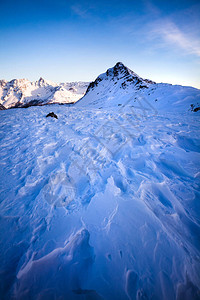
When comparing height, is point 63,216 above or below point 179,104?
below

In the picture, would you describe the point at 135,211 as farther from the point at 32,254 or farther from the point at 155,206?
the point at 32,254

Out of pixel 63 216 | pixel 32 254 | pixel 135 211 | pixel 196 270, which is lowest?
pixel 32 254

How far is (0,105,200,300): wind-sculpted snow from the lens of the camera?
140 centimetres

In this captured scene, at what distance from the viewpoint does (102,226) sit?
190cm

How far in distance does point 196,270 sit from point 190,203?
1.05m

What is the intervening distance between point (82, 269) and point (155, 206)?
1545mm

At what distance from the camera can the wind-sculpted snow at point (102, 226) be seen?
1.40 m

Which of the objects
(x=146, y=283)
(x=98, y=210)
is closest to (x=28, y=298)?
(x=98, y=210)

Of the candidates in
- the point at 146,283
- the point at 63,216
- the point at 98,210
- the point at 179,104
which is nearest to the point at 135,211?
the point at 98,210

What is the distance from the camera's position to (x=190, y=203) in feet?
7.19

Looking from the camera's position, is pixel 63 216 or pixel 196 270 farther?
pixel 63 216

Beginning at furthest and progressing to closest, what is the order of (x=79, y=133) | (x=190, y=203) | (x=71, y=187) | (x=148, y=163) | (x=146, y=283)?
1. (x=79, y=133)
2. (x=148, y=163)
3. (x=71, y=187)
4. (x=190, y=203)
5. (x=146, y=283)

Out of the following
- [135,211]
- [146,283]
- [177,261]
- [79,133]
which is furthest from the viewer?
[79,133]

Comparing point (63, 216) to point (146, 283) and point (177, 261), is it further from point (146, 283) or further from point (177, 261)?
point (177, 261)
